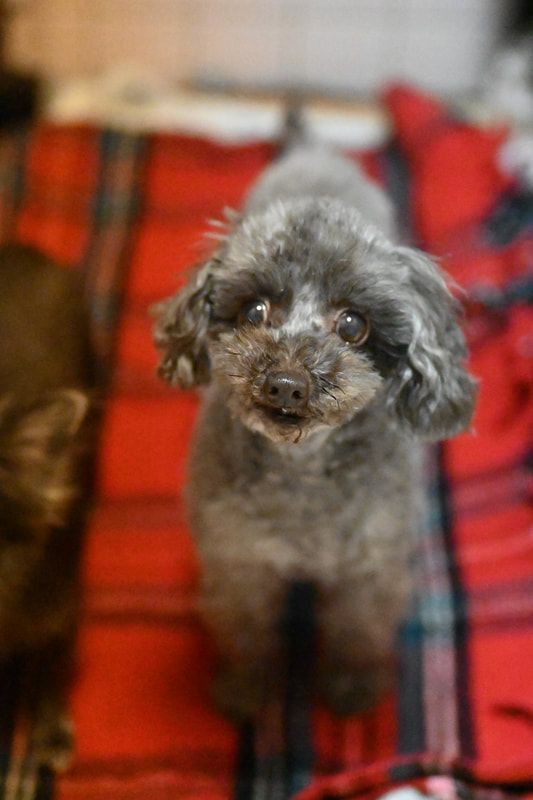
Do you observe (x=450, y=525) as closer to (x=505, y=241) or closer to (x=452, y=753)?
(x=452, y=753)

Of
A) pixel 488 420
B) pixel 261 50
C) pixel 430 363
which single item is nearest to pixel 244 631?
pixel 430 363

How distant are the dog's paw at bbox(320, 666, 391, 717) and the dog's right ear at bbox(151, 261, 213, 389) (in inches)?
24.1

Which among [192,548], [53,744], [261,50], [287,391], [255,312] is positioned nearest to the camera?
[287,391]

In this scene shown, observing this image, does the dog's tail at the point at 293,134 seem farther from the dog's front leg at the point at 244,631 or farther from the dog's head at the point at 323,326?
the dog's front leg at the point at 244,631

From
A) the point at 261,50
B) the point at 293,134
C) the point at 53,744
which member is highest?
the point at 261,50

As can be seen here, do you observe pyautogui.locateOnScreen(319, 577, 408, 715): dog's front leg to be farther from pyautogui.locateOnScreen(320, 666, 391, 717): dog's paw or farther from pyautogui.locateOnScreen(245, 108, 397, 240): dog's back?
pyautogui.locateOnScreen(245, 108, 397, 240): dog's back

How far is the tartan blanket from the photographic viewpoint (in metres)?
1.39

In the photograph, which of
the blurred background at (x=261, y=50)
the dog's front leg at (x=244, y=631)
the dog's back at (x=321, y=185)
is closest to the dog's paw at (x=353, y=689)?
the dog's front leg at (x=244, y=631)

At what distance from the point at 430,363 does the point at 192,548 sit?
0.77 m

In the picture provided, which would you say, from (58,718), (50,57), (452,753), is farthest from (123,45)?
(452,753)

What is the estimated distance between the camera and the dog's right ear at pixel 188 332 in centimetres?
120

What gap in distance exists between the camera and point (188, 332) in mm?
1211

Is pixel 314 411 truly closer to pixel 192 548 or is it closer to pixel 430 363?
pixel 430 363

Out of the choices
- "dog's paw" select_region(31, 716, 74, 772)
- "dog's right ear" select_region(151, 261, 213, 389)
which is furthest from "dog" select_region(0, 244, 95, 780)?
"dog's right ear" select_region(151, 261, 213, 389)
